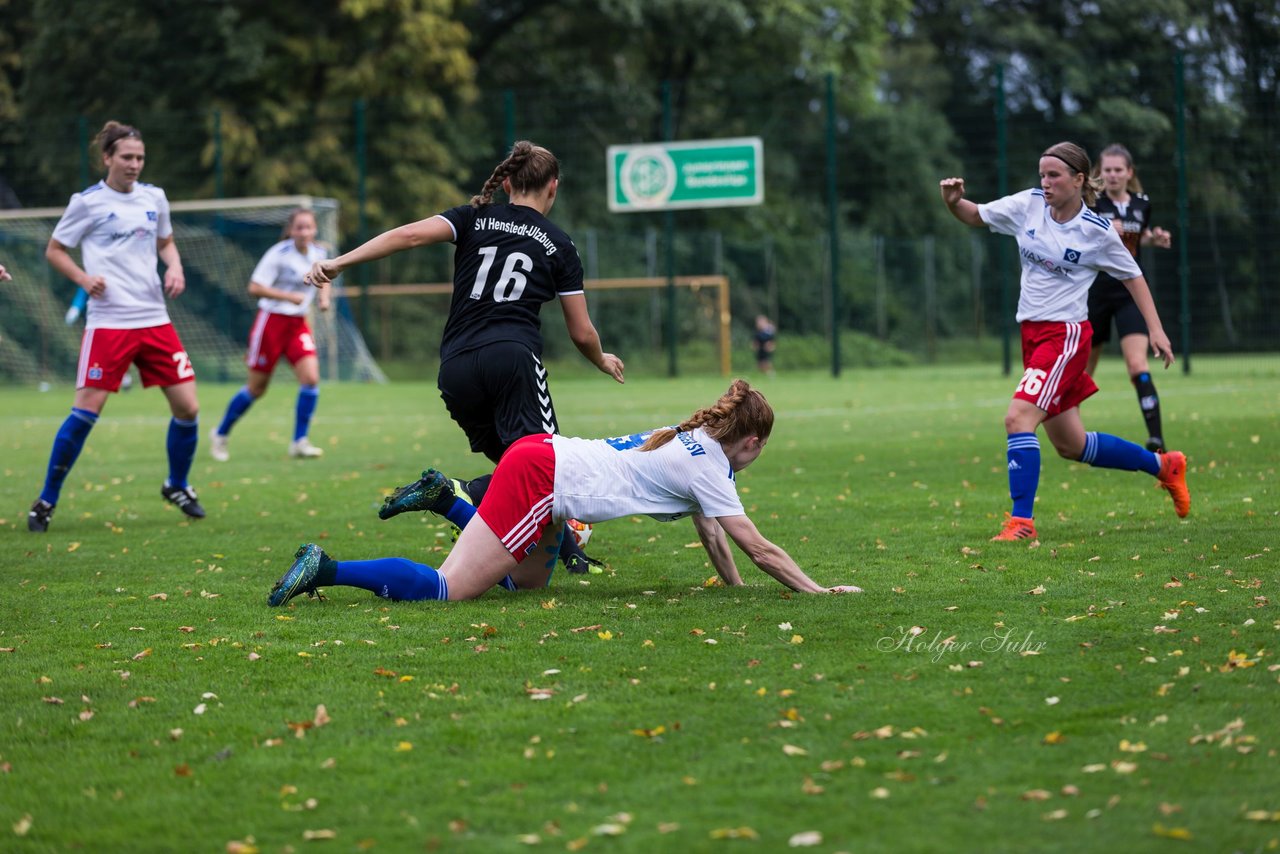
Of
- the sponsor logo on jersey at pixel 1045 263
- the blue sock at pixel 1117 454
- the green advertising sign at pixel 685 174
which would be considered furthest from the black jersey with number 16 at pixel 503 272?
the green advertising sign at pixel 685 174

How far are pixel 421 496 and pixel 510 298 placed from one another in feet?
3.14

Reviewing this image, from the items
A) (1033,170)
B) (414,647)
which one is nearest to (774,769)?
(414,647)

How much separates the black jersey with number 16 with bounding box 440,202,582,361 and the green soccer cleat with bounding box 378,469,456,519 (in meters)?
0.55

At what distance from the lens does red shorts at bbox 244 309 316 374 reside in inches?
534

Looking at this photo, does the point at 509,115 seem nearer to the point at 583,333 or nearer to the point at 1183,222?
the point at 1183,222

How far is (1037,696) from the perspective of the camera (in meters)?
4.52

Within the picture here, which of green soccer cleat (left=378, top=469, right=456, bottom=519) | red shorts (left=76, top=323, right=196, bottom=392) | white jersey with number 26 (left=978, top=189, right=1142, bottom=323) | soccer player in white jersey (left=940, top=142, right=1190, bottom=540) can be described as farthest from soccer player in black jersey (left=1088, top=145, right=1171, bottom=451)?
red shorts (left=76, top=323, right=196, bottom=392)

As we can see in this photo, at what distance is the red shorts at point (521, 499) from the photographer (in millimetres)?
5988

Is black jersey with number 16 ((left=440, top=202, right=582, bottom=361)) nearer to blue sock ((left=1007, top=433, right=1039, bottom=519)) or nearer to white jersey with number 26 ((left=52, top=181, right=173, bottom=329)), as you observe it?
blue sock ((left=1007, top=433, right=1039, bottom=519))

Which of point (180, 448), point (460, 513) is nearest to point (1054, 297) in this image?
point (460, 513)

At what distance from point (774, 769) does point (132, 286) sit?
6.62m

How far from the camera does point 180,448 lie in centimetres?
954

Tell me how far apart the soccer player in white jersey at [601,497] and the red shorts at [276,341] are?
7.64m

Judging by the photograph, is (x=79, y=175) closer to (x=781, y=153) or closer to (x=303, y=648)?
(x=781, y=153)
